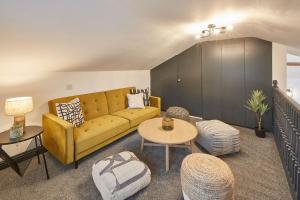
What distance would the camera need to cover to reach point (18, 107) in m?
1.99

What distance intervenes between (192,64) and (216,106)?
117 centimetres

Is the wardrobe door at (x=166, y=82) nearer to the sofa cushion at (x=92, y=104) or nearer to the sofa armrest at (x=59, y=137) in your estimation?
the sofa cushion at (x=92, y=104)

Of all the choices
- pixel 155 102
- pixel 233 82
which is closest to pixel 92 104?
pixel 155 102

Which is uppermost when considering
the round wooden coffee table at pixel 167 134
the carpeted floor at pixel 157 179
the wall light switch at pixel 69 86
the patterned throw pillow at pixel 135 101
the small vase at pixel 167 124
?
the wall light switch at pixel 69 86

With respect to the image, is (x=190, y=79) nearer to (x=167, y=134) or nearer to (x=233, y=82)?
(x=233, y=82)

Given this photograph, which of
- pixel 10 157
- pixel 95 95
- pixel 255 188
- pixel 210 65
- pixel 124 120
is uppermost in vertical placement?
pixel 210 65

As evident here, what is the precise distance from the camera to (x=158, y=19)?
7.24ft

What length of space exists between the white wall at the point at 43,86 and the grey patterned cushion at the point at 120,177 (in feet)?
4.97

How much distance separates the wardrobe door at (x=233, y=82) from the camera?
11.3 feet

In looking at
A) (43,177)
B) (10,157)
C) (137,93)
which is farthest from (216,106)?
(10,157)

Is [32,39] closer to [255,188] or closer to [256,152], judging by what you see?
[255,188]

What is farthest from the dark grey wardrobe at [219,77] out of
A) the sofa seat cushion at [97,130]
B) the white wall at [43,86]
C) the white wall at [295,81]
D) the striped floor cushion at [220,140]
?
the white wall at [295,81]

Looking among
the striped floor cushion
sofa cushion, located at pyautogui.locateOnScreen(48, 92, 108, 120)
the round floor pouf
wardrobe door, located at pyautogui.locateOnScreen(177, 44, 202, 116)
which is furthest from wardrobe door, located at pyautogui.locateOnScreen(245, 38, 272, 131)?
sofa cushion, located at pyautogui.locateOnScreen(48, 92, 108, 120)

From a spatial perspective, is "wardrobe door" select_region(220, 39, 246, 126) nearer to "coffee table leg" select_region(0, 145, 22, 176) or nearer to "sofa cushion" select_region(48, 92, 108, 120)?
"sofa cushion" select_region(48, 92, 108, 120)
